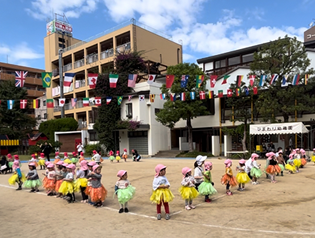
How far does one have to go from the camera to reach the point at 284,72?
65.4 ft

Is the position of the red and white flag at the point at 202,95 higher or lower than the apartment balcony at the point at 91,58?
lower

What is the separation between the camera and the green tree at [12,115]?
3256 centimetres

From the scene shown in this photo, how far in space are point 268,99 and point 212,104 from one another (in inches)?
273

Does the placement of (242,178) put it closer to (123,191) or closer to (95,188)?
(123,191)

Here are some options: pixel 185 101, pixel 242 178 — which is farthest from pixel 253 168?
pixel 185 101

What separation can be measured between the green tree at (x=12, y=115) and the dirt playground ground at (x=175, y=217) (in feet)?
87.4

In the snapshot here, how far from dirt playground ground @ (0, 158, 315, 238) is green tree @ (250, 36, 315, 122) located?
38.5 feet

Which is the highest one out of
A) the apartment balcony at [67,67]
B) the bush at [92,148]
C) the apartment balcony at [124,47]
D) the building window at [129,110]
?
the apartment balcony at [124,47]

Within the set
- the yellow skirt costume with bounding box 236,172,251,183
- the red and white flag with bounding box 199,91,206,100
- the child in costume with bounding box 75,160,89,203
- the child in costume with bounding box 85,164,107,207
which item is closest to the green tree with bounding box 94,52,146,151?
the red and white flag with bounding box 199,91,206,100

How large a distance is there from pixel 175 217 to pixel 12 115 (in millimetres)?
32734

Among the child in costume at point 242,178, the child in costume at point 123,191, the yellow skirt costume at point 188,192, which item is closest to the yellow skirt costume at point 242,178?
the child in costume at point 242,178

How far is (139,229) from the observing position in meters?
5.61

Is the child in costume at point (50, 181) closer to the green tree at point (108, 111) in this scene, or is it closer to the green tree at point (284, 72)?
the green tree at point (284, 72)

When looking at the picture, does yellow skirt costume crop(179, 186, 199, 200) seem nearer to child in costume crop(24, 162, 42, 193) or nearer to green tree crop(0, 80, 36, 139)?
child in costume crop(24, 162, 42, 193)
